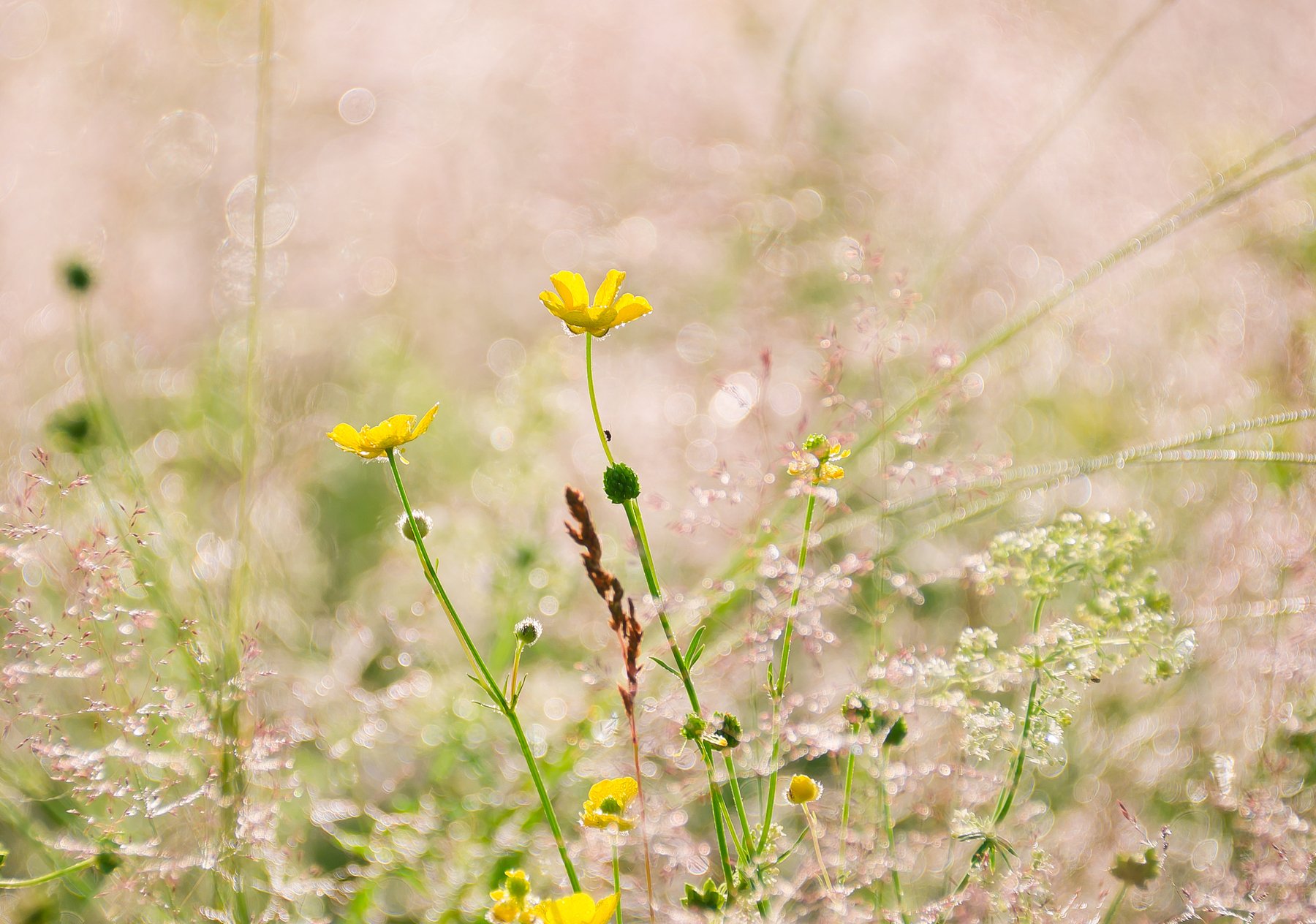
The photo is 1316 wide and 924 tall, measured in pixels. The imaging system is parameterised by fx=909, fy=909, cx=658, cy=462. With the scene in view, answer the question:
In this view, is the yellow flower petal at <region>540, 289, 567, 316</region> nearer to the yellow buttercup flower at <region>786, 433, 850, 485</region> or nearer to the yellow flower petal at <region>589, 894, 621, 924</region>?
the yellow buttercup flower at <region>786, 433, 850, 485</region>

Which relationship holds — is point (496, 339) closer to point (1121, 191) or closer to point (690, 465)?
point (690, 465)

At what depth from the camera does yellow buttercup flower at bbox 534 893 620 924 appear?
402mm

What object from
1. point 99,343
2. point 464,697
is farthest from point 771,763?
point 99,343

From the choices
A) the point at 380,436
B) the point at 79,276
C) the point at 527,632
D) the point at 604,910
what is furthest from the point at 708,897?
the point at 79,276

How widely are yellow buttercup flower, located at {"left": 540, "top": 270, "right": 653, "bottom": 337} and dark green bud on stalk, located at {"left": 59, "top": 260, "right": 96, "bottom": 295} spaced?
1.88 feet

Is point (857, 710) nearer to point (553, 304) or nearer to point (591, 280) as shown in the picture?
point (553, 304)

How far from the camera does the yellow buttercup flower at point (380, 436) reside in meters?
0.46

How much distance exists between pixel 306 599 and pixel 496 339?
52 cm

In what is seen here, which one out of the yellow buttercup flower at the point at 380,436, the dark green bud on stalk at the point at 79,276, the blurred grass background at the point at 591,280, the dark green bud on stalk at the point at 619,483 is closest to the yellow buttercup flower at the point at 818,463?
the dark green bud on stalk at the point at 619,483

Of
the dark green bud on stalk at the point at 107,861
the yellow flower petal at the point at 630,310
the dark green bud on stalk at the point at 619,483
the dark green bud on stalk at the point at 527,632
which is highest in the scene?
the yellow flower petal at the point at 630,310

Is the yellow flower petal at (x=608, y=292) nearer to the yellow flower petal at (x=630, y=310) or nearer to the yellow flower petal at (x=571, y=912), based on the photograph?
the yellow flower petal at (x=630, y=310)

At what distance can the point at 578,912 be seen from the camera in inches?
15.9

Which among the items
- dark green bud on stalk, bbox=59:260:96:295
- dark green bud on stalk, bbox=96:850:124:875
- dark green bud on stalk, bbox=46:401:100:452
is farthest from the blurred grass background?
dark green bud on stalk, bbox=96:850:124:875

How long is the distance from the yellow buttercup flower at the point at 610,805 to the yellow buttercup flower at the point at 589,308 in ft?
0.78
